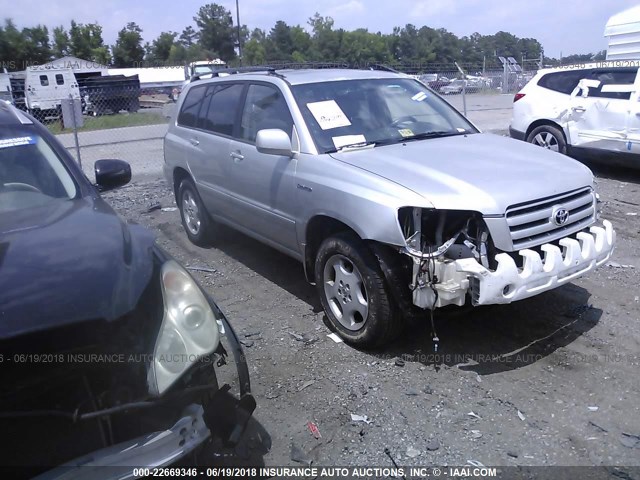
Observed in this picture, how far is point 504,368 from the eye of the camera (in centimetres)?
Result: 375

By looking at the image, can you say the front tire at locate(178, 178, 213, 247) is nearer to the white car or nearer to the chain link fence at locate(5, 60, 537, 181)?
the chain link fence at locate(5, 60, 537, 181)

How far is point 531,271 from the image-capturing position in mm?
3459

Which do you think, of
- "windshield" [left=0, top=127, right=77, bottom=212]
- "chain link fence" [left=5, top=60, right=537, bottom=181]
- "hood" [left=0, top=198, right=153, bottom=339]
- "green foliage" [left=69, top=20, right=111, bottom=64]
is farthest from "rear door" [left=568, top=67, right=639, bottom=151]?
"green foliage" [left=69, top=20, right=111, bottom=64]

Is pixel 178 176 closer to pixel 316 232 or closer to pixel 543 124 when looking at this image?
pixel 316 232

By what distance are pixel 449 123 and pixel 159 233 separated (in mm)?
3964

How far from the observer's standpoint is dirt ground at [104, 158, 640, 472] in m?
3.04

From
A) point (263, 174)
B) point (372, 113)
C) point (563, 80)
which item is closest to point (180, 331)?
point (263, 174)

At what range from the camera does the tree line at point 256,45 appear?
5419 cm

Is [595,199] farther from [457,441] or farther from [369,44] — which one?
[369,44]

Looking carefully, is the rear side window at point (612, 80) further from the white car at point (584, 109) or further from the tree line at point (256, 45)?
the tree line at point (256, 45)

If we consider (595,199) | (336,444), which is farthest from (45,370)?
(595,199)

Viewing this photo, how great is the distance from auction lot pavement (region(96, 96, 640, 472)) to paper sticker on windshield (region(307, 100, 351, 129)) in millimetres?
1507

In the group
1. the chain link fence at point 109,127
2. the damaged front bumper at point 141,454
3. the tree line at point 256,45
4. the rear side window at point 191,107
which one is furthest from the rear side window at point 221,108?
the tree line at point 256,45

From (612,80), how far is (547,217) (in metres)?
6.56
